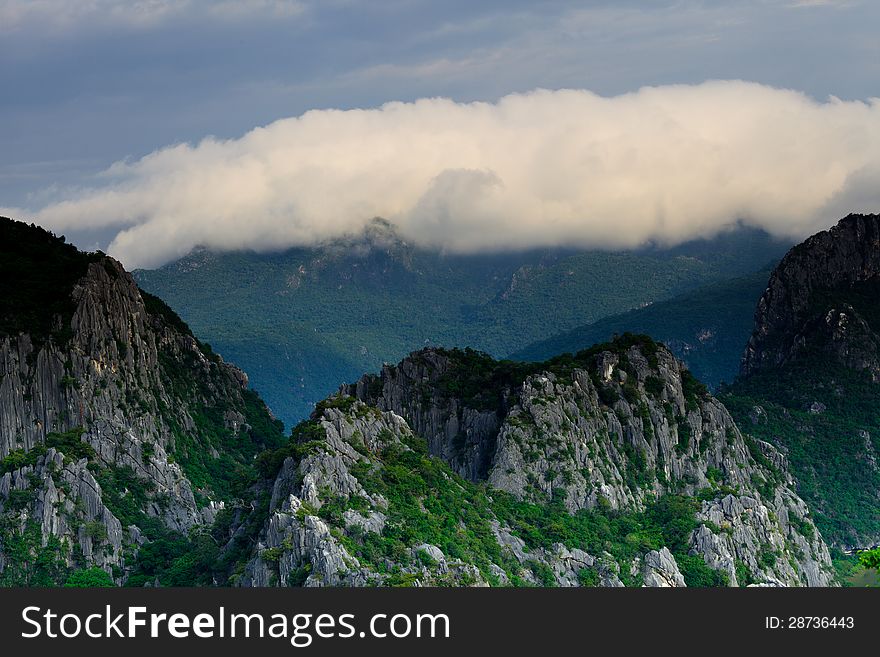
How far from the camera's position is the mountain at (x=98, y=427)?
136 metres

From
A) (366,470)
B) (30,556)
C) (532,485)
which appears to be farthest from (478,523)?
(30,556)

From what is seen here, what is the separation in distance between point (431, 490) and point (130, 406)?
140 feet

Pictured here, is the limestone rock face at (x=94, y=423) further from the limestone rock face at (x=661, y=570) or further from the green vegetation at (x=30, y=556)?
the limestone rock face at (x=661, y=570)

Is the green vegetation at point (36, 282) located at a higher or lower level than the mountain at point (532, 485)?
higher

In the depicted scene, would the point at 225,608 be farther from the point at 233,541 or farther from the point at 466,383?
the point at 466,383

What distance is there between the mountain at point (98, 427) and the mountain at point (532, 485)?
17416 mm

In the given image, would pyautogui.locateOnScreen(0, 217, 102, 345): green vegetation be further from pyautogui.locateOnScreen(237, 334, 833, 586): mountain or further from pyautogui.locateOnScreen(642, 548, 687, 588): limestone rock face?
pyautogui.locateOnScreen(642, 548, 687, 588): limestone rock face

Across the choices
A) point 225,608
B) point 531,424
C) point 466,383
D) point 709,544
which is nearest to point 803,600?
point 225,608

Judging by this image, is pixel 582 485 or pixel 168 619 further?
pixel 582 485

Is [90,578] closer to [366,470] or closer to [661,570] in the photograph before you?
[366,470]

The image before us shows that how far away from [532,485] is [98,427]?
1634 inches

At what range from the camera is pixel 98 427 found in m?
152

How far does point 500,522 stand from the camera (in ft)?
445

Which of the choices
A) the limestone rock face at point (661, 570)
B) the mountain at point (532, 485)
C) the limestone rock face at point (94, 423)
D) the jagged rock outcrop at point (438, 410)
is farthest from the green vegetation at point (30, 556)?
the limestone rock face at point (661, 570)
